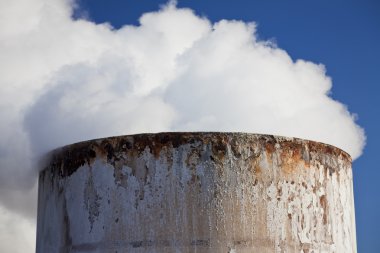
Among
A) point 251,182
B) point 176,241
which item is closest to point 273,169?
point 251,182

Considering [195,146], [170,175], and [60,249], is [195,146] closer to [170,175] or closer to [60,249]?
[170,175]

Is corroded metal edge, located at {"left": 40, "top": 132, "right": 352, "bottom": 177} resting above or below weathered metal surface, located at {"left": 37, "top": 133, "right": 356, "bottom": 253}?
above

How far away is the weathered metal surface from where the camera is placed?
605cm

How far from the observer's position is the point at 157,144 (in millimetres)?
6184

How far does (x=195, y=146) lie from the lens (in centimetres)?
620

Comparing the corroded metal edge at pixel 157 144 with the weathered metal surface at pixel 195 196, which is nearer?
the weathered metal surface at pixel 195 196

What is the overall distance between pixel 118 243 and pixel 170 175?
2.51 ft

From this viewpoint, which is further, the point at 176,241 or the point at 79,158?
the point at 79,158

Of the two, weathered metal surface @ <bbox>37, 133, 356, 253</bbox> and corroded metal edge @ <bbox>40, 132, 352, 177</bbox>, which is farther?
corroded metal edge @ <bbox>40, 132, 352, 177</bbox>

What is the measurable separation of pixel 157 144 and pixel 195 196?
0.58 m

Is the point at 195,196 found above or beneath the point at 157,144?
beneath

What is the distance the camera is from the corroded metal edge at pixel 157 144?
6.19 meters

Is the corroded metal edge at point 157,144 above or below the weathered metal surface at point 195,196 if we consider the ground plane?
above

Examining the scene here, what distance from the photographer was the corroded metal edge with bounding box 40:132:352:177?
6191 mm
